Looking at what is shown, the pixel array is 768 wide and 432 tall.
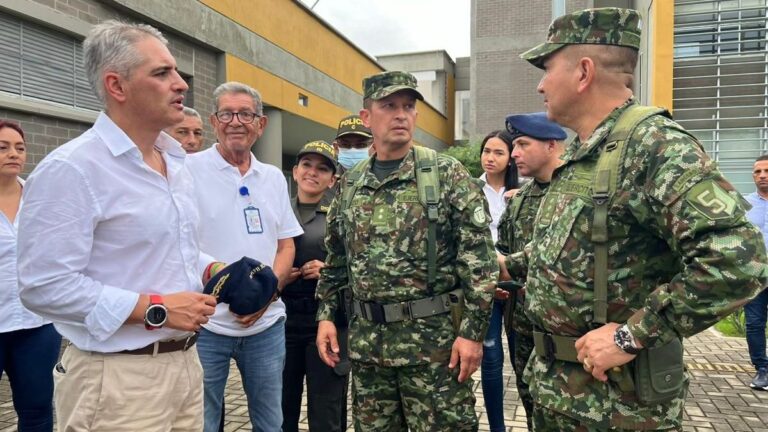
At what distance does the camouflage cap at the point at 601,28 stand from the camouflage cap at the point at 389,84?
829mm

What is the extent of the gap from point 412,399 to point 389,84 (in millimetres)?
1466

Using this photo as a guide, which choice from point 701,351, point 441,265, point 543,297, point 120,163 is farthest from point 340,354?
point 701,351

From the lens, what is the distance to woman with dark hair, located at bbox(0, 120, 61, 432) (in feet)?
9.46

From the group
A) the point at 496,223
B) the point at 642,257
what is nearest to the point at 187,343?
the point at 642,257

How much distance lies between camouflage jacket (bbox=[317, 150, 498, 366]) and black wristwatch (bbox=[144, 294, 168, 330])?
0.97m

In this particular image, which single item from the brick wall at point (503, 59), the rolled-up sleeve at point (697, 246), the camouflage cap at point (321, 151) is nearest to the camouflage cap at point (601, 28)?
the rolled-up sleeve at point (697, 246)

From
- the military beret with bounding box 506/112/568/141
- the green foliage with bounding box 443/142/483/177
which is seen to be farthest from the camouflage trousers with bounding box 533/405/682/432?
the green foliage with bounding box 443/142/483/177

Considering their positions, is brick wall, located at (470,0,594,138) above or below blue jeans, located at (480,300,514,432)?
above

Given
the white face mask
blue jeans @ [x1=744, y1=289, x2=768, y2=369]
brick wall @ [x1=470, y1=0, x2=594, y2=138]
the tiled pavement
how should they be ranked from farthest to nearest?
brick wall @ [x1=470, y1=0, x2=594, y2=138] → blue jeans @ [x1=744, y1=289, x2=768, y2=369] → the white face mask → the tiled pavement

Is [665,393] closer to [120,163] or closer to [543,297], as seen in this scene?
[543,297]

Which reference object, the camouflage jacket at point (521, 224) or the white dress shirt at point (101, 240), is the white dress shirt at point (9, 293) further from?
the camouflage jacket at point (521, 224)

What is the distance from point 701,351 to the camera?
618cm

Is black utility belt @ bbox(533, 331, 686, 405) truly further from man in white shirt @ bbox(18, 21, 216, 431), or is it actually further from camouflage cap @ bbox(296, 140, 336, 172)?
camouflage cap @ bbox(296, 140, 336, 172)

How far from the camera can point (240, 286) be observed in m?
2.05
